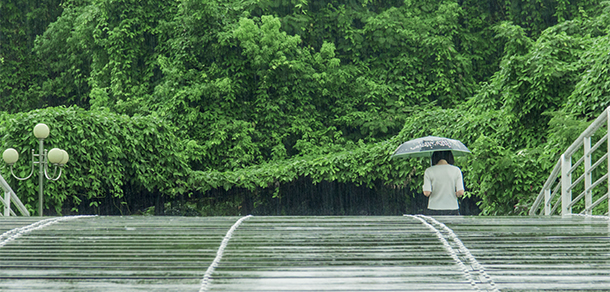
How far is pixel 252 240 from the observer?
10.8 ft

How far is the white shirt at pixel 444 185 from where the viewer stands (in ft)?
19.6

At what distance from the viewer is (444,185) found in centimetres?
600

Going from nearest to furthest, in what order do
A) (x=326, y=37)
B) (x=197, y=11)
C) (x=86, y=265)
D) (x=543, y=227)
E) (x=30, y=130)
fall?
(x=86, y=265), (x=543, y=227), (x=30, y=130), (x=197, y=11), (x=326, y=37)

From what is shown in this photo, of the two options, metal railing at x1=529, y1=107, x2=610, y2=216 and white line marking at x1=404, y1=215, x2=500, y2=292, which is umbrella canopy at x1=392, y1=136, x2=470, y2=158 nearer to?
metal railing at x1=529, y1=107, x2=610, y2=216

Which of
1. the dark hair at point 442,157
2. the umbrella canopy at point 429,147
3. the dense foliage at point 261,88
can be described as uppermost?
the dense foliage at point 261,88

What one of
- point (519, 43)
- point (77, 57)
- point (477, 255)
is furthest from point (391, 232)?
point (77, 57)

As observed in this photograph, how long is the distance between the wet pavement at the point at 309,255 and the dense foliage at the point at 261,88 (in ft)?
23.3

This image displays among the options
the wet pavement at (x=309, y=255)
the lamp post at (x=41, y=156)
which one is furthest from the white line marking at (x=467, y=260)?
the lamp post at (x=41, y=156)

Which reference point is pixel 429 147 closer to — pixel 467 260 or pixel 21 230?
pixel 467 260

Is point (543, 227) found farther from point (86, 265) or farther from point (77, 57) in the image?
point (77, 57)

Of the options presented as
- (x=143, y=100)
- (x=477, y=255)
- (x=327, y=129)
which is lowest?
(x=477, y=255)

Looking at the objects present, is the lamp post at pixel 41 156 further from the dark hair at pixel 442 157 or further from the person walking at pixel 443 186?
the person walking at pixel 443 186

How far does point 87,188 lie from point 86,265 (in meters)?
8.76

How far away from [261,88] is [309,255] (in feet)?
40.3
